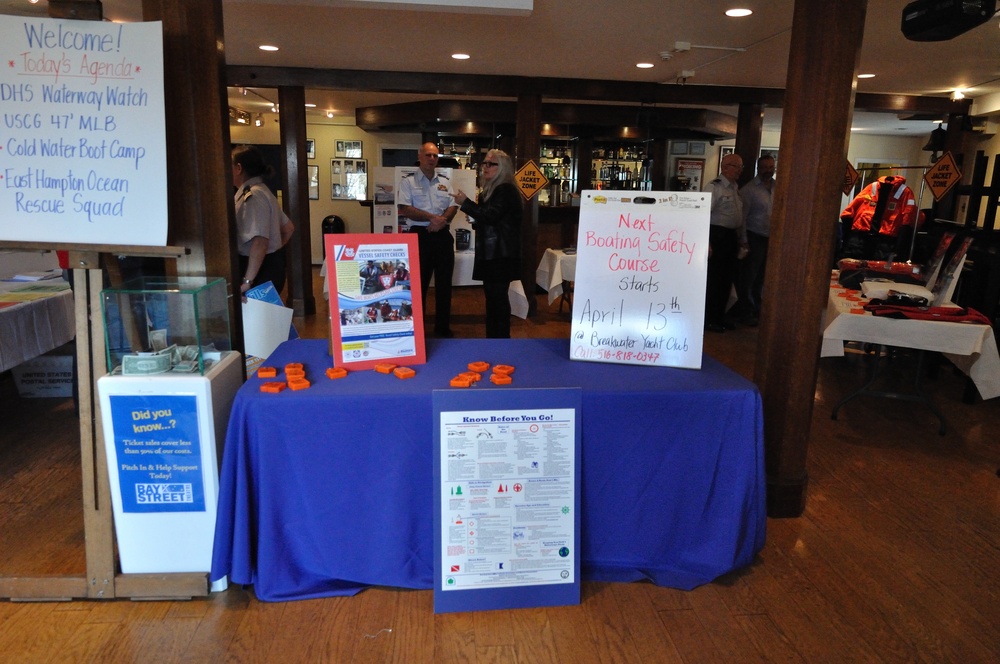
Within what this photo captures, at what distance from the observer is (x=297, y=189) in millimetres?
6383

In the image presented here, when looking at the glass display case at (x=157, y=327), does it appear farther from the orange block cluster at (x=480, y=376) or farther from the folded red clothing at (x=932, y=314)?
the folded red clothing at (x=932, y=314)

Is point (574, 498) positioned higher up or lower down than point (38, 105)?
lower down

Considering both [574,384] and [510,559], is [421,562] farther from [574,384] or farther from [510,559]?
[574,384]

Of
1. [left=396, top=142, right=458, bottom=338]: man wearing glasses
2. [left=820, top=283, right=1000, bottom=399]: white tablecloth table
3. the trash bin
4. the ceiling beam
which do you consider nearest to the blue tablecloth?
[left=820, top=283, right=1000, bottom=399]: white tablecloth table

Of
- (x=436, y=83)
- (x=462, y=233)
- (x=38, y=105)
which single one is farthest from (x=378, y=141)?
(x=38, y=105)

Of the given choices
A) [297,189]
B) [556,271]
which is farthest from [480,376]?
[297,189]

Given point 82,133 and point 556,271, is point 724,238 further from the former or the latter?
point 82,133

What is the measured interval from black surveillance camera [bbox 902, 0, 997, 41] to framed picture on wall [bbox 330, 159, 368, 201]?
8.94 m

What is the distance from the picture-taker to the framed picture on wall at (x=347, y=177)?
10.9 m

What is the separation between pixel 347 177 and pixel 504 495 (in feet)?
32.2

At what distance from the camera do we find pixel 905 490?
10.0ft

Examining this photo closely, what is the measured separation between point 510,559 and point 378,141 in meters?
9.86

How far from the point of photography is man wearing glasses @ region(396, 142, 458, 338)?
5.32 meters

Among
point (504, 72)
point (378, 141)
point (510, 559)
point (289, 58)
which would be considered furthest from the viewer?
point (378, 141)
